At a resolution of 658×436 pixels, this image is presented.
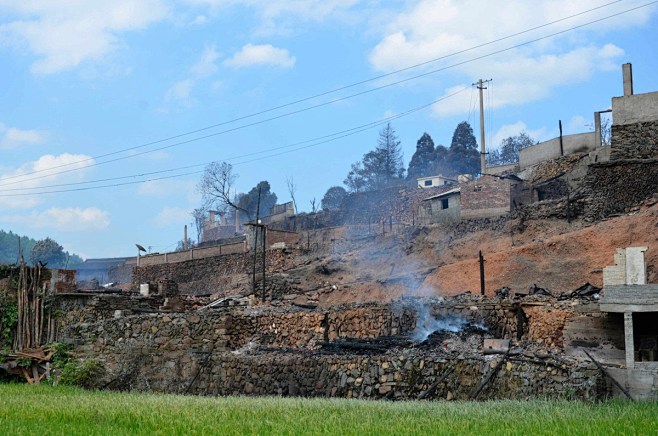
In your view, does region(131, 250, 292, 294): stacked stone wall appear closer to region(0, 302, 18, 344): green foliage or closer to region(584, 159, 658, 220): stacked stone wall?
region(584, 159, 658, 220): stacked stone wall

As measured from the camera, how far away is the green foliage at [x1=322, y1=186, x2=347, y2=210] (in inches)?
3410

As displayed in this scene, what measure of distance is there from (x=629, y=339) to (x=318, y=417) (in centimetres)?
955

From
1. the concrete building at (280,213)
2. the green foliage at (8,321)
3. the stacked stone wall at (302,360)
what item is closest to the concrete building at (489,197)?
the stacked stone wall at (302,360)

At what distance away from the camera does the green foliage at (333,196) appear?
8662 centimetres

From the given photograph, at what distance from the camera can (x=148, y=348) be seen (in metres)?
25.6

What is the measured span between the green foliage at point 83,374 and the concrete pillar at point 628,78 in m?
30.4

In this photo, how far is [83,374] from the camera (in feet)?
81.5

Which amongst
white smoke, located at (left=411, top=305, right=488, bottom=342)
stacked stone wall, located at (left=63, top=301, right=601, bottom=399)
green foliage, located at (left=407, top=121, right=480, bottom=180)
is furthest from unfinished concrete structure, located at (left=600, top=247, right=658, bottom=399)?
green foliage, located at (left=407, top=121, right=480, bottom=180)

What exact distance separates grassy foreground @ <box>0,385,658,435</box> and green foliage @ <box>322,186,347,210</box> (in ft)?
225

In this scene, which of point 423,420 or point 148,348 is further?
point 148,348

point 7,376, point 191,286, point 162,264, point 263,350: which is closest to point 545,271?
point 263,350

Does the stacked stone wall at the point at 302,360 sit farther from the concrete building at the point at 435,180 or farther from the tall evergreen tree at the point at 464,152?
the tall evergreen tree at the point at 464,152

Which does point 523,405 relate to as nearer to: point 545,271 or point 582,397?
point 582,397

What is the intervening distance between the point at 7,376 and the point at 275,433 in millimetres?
17357
